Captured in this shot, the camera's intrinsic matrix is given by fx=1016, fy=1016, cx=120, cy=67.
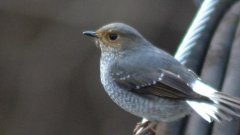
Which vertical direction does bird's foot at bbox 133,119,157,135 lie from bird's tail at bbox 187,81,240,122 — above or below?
below

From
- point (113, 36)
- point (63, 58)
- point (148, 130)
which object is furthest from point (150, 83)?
point (63, 58)

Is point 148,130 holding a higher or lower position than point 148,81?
lower

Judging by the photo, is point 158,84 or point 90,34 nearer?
point 158,84

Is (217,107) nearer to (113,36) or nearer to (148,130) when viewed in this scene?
(148,130)

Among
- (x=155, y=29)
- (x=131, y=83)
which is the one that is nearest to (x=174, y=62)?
(x=131, y=83)

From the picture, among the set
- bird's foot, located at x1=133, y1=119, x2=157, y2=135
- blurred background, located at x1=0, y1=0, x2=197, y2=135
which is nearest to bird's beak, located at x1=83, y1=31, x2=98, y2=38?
bird's foot, located at x1=133, y1=119, x2=157, y2=135

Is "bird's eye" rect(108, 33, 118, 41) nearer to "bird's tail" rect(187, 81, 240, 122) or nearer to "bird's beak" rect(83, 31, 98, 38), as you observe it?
"bird's beak" rect(83, 31, 98, 38)

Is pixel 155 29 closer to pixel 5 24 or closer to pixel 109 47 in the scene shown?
pixel 5 24
